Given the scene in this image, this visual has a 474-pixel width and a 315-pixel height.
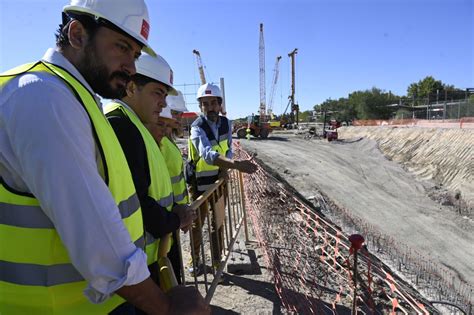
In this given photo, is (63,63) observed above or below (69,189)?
above

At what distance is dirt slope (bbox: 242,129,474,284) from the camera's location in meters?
10.4

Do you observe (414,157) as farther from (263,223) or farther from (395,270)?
(263,223)

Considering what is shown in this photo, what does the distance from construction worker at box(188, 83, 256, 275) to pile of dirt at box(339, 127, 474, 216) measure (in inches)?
530

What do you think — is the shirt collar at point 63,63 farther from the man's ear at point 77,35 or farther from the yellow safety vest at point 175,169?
the yellow safety vest at point 175,169

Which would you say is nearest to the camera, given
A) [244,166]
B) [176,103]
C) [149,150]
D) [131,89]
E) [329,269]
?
[149,150]

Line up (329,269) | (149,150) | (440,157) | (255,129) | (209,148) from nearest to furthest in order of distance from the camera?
(149,150) → (209,148) → (329,269) → (440,157) → (255,129)

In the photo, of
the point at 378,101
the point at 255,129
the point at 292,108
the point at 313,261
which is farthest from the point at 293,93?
the point at 313,261

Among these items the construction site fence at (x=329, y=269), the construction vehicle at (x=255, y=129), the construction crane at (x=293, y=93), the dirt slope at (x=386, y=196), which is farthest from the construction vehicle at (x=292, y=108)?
the construction site fence at (x=329, y=269)

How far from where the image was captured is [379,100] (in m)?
63.9

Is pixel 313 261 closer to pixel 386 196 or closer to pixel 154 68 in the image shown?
pixel 154 68

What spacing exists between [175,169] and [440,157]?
68.3 feet

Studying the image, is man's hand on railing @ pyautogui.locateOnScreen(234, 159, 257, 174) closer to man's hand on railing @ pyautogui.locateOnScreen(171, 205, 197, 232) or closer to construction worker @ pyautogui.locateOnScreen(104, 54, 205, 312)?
construction worker @ pyautogui.locateOnScreen(104, 54, 205, 312)

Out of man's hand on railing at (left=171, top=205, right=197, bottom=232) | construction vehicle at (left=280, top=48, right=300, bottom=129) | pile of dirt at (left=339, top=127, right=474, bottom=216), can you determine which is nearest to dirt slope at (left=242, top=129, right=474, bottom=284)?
pile of dirt at (left=339, top=127, right=474, bottom=216)

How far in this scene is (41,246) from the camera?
1058 mm
